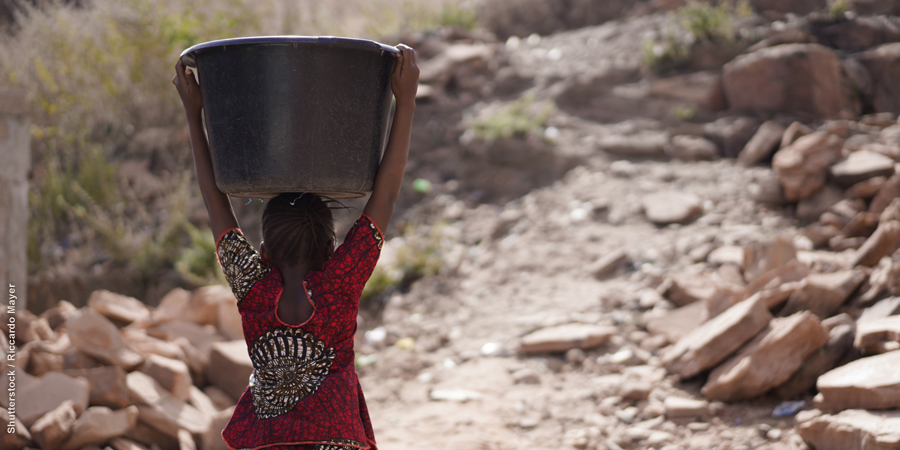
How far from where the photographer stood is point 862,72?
6176 millimetres

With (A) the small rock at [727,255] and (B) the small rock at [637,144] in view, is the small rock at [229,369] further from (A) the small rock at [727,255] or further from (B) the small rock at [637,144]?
(B) the small rock at [637,144]

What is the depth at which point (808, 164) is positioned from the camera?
4.82 meters

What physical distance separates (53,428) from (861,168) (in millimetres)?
5274

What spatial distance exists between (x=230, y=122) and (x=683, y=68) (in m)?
6.77

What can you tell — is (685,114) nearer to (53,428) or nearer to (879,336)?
(879,336)

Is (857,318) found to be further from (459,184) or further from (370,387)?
(459,184)

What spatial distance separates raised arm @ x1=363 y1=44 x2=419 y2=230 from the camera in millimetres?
1682

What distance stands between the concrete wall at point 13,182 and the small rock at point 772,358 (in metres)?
4.10

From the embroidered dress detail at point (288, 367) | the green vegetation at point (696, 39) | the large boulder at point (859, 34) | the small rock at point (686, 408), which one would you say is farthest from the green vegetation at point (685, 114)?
the embroidered dress detail at point (288, 367)

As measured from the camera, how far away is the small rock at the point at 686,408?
10.0 feet

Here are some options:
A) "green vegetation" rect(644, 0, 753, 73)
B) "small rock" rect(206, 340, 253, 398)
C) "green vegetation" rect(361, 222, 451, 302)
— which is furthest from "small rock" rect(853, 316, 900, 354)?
"green vegetation" rect(644, 0, 753, 73)

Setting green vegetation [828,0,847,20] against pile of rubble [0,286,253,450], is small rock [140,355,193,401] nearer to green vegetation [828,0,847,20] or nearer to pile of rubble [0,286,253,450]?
pile of rubble [0,286,253,450]

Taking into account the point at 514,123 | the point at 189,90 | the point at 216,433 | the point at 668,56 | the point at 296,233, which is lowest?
the point at 216,433

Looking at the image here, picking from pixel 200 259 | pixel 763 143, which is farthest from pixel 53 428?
pixel 763 143
